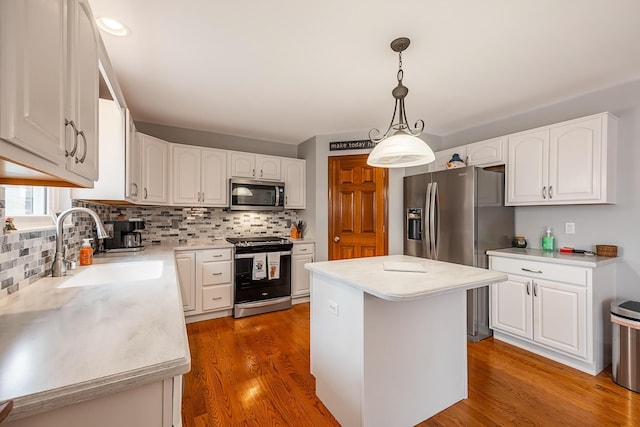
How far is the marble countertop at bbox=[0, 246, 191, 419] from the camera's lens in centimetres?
57

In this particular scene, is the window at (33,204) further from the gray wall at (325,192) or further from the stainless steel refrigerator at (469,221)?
the stainless steel refrigerator at (469,221)

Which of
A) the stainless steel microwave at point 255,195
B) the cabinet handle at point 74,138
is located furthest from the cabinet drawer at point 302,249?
the cabinet handle at point 74,138

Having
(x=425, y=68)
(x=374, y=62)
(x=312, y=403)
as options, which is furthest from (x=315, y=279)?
(x=425, y=68)

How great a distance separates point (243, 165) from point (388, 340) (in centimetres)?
292

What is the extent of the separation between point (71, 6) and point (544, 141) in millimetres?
3394

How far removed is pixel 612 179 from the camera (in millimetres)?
2299

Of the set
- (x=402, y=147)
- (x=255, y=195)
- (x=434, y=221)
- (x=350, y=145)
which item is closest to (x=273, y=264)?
(x=255, y=195)

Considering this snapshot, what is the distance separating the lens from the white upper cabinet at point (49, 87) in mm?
609

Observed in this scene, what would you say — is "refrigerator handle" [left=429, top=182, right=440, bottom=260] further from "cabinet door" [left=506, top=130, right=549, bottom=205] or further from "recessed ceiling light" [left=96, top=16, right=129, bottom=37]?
"recessed ceiling light" [left=96, top=16, right=129, bottom=37]

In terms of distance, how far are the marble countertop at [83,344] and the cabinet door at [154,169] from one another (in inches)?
74.4

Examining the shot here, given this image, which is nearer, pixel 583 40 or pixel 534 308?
pixel 583 40

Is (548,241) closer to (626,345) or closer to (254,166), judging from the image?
(626,345)

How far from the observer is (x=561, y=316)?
2.27m

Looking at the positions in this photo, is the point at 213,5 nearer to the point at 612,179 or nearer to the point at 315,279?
the point at 315,279
